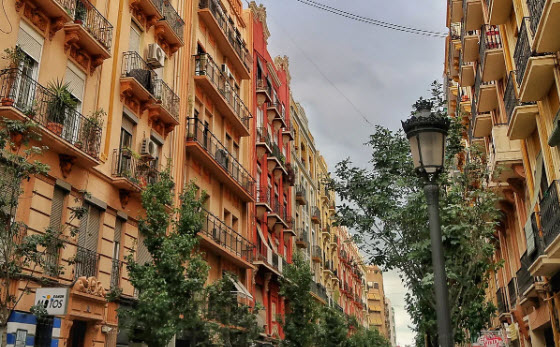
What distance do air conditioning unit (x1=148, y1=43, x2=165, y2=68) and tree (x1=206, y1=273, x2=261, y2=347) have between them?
7590 mm

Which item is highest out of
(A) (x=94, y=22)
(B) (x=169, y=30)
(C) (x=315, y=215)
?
(C) (x=315, y=215)

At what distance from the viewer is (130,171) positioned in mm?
16562

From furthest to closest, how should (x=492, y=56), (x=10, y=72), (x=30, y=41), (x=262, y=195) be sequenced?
(x=262, y=195), (x=492, y=56), (x=30, y=41), (x=10, y=72)

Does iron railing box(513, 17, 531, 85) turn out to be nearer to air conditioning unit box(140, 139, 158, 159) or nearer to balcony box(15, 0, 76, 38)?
air conditioning unit box(140, 139, 158, 159)

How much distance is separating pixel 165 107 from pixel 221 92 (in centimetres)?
632

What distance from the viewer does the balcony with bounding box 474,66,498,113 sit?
2111 cm

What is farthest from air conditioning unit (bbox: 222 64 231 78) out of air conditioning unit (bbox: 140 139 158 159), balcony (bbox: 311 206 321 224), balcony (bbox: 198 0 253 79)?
balcony (bbox: 311 206 321 224)

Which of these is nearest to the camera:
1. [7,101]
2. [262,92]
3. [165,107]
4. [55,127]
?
[7,101]

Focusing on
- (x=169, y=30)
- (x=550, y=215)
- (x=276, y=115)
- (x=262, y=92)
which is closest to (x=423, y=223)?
(x=550, y=215)

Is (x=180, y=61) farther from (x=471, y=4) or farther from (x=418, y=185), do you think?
(x=418, y=185)

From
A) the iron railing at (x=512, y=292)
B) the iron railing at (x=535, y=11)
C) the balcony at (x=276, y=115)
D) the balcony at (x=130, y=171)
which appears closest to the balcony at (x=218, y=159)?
the balcony at (x=130, y=171)

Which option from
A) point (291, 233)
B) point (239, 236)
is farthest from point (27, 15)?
point (291, 233)

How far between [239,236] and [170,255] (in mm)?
13886

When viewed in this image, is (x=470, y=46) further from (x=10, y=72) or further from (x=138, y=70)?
(x=10, y=72)
